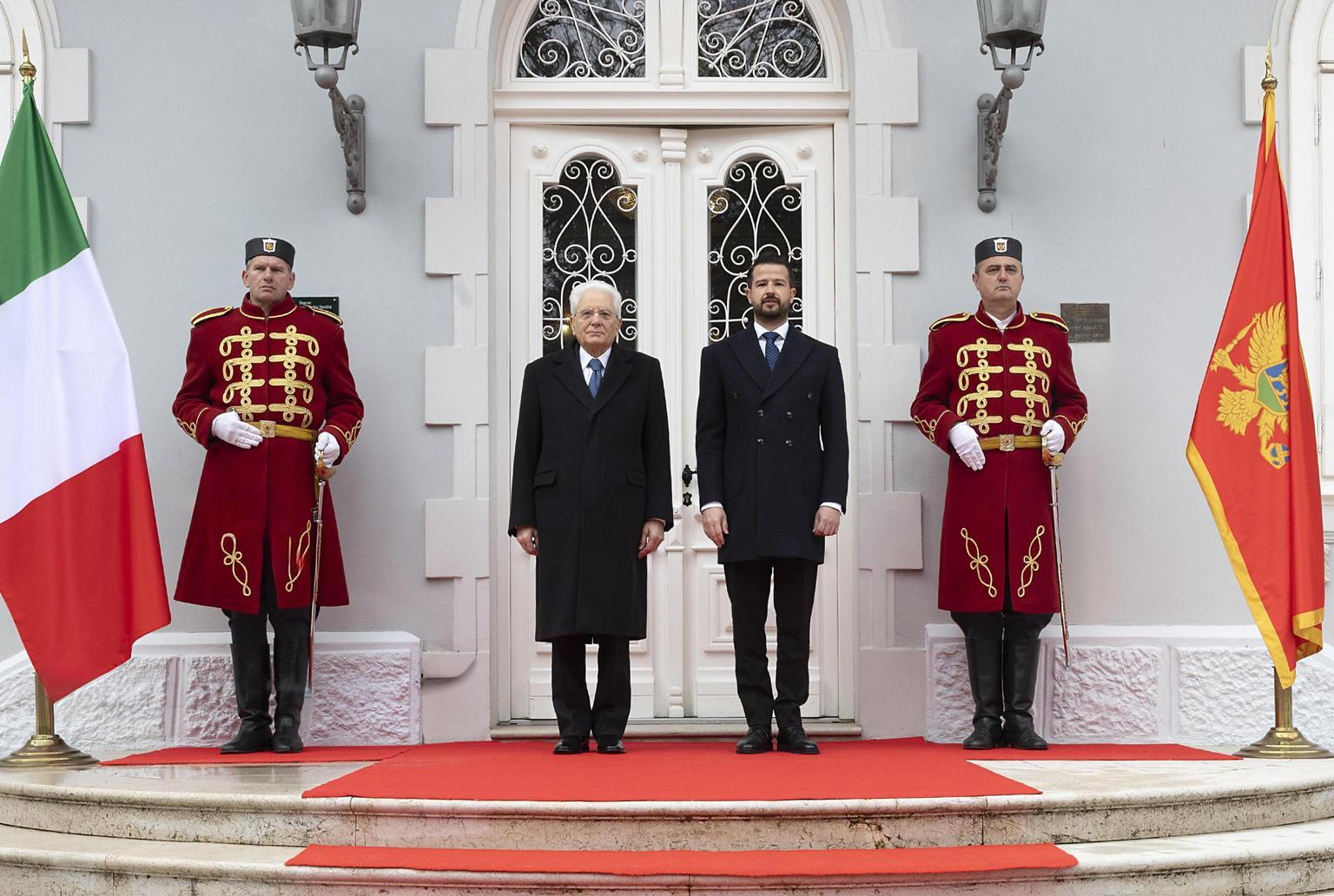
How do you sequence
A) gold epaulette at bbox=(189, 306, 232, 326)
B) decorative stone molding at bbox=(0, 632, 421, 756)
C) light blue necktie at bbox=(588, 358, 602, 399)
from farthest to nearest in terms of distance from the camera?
decorative stone molding at bbox=(0, 632, 421, 756)
gold epaulette at bbox=(189, 306, 232, 326)
light blue necktie at bbox=(588, 358, 602, 399)

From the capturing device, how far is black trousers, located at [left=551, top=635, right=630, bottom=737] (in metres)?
5.39

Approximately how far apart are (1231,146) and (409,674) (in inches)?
157

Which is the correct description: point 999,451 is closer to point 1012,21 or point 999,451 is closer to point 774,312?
point 774,312

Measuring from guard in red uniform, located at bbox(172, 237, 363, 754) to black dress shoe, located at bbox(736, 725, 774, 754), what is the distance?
5.29ft

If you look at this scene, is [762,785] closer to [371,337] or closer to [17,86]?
[371,337]

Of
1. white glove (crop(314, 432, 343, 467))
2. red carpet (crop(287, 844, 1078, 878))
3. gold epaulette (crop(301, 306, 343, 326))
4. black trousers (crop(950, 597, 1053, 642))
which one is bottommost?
red carpet (crop(287, 844, 1078, 878))

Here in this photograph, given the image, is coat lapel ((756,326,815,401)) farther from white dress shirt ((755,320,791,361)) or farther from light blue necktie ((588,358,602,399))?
light blue necktie ((588,358,602,399))

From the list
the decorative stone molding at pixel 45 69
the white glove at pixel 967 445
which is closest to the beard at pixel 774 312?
the white glove at pixel 967 445

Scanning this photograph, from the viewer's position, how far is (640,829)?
4.20 metres

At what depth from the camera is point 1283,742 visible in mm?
5496

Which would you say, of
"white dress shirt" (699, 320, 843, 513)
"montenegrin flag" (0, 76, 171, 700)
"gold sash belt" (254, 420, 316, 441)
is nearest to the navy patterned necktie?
"white dress shirt" (699, 320, 843, 513)

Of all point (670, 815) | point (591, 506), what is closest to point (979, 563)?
point (591, 506)

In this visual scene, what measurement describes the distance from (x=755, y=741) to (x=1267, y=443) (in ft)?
7.15

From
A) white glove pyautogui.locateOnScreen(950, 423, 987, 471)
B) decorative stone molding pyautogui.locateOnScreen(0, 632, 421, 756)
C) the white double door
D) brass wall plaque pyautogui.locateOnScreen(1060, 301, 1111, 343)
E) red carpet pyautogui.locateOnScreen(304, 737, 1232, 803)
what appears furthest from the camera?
the white double door
